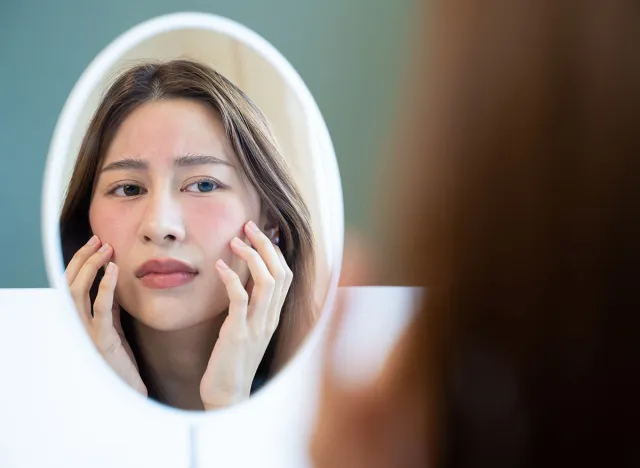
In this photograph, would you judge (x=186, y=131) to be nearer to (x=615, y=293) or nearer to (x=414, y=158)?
(x=414, y=158)

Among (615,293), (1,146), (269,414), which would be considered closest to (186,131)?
(1,146)

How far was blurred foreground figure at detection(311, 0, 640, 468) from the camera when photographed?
38 centimetres

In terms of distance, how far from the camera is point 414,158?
618 millimetres

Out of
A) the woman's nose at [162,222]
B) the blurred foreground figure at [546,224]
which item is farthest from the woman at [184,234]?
the blurred foreground figure at [546,224]

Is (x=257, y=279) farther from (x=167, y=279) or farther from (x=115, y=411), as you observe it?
(x=115, y=411)

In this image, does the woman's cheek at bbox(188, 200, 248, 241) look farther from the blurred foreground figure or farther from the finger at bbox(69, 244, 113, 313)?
the blurred foreground figure

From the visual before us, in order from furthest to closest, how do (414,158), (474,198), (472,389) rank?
1. (414,158)
2. (472,389)
3. (474,198)

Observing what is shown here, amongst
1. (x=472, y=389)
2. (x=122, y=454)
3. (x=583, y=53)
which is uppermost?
(x=583, y=53)

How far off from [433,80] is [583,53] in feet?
0.55

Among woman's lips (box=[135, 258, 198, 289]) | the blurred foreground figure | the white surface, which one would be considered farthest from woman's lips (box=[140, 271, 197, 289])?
the blurred foreground figure

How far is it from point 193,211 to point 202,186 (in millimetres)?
32

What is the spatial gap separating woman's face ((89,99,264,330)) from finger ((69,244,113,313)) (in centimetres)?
1

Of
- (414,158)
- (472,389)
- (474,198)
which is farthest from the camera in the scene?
(414,158)

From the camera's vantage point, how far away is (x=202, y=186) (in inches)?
25.9
